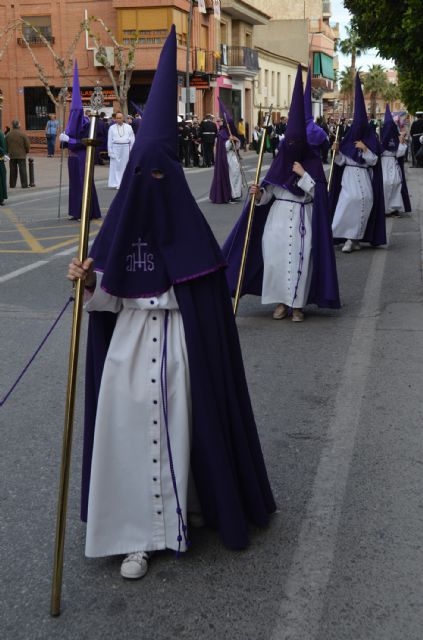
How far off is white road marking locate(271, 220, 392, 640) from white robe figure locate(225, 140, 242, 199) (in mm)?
13067

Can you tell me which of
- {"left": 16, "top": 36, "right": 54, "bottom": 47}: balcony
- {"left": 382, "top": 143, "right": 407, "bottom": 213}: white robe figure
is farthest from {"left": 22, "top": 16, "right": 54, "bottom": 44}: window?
{"left": 382, "top": 143, "right": 407, "bottom": 213}: white robe figure

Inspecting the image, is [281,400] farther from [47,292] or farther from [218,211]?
[218,211]

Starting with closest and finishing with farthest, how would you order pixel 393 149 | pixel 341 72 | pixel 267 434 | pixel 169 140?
pixel 169 140 < pixel 267 434 < pixel 393 149 < pixel 341 72

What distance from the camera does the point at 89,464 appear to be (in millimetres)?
3594

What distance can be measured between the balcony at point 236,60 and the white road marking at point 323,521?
4978cm

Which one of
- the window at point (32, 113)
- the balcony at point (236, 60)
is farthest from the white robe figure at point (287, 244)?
the balcony at point (236, 60)

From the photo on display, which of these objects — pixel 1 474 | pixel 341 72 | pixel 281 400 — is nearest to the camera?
pixel 1 474

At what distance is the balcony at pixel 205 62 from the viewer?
48.8 m

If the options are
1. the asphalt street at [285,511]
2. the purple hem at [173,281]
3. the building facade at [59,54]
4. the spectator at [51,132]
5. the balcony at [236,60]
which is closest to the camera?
the asphalt street at [285,511]

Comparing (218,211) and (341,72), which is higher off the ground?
(341,72)

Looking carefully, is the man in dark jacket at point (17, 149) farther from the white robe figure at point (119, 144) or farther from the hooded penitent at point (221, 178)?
the hooded penitent at point (221, 178)

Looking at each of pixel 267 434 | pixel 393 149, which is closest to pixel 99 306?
pixel 267 434

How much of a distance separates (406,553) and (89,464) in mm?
1339

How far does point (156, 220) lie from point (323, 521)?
5.20 ft
